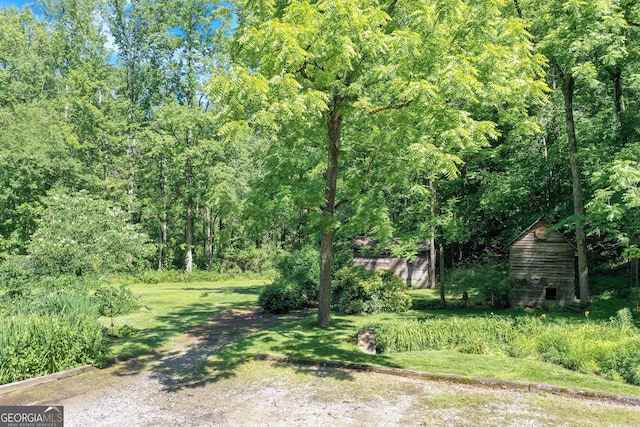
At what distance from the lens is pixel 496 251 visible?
2900 cm

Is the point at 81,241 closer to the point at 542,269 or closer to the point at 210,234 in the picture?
the point at 542,269

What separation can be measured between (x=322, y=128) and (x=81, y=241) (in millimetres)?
8687

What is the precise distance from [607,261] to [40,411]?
26.3 metres

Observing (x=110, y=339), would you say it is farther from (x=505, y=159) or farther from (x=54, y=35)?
(x=54, y=35)

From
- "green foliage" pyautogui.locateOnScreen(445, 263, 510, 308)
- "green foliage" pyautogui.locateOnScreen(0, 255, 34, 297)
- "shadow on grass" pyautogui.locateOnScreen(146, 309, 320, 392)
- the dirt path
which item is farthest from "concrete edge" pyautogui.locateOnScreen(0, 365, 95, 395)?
"green foliage" pyautogui.locateOnScreen(445, 263, 510, 308)

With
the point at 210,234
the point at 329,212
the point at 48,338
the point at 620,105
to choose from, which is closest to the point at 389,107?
the point at 329,212

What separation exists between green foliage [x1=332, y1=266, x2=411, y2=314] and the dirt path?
27.5ft

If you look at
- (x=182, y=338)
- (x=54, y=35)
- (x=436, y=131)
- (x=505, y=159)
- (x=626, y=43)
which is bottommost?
(x=182, y=338)

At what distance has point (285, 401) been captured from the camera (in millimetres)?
7551

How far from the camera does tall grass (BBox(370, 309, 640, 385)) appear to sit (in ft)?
29.3

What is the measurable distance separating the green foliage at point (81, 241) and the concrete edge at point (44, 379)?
4.57m

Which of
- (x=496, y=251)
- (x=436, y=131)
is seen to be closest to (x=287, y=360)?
(x=436, y=131)

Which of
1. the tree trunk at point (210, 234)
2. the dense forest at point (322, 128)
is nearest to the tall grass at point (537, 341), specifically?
the dense forest at point (322, 128)

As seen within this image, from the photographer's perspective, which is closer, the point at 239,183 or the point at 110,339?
the point at 110,339
